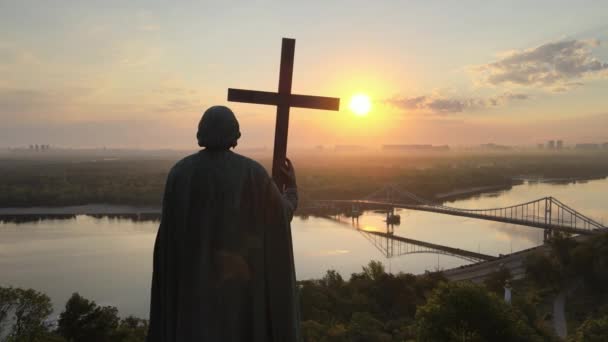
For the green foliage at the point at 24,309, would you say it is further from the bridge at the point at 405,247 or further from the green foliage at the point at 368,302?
the bridge at the point at 405,247

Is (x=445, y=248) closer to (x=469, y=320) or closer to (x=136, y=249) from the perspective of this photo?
(x=136, y=249)

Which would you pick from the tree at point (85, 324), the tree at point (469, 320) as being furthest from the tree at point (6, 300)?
the tree at point (469, 320)

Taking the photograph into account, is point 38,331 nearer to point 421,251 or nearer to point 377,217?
point 421,251

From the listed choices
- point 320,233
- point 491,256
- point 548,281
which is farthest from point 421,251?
point 548,281

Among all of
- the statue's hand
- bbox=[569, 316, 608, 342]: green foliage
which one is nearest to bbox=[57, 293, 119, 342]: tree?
bbox=[569, 316, 608, 342]: green foliage

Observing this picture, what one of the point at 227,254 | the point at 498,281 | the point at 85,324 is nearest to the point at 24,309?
the point at 85,324
